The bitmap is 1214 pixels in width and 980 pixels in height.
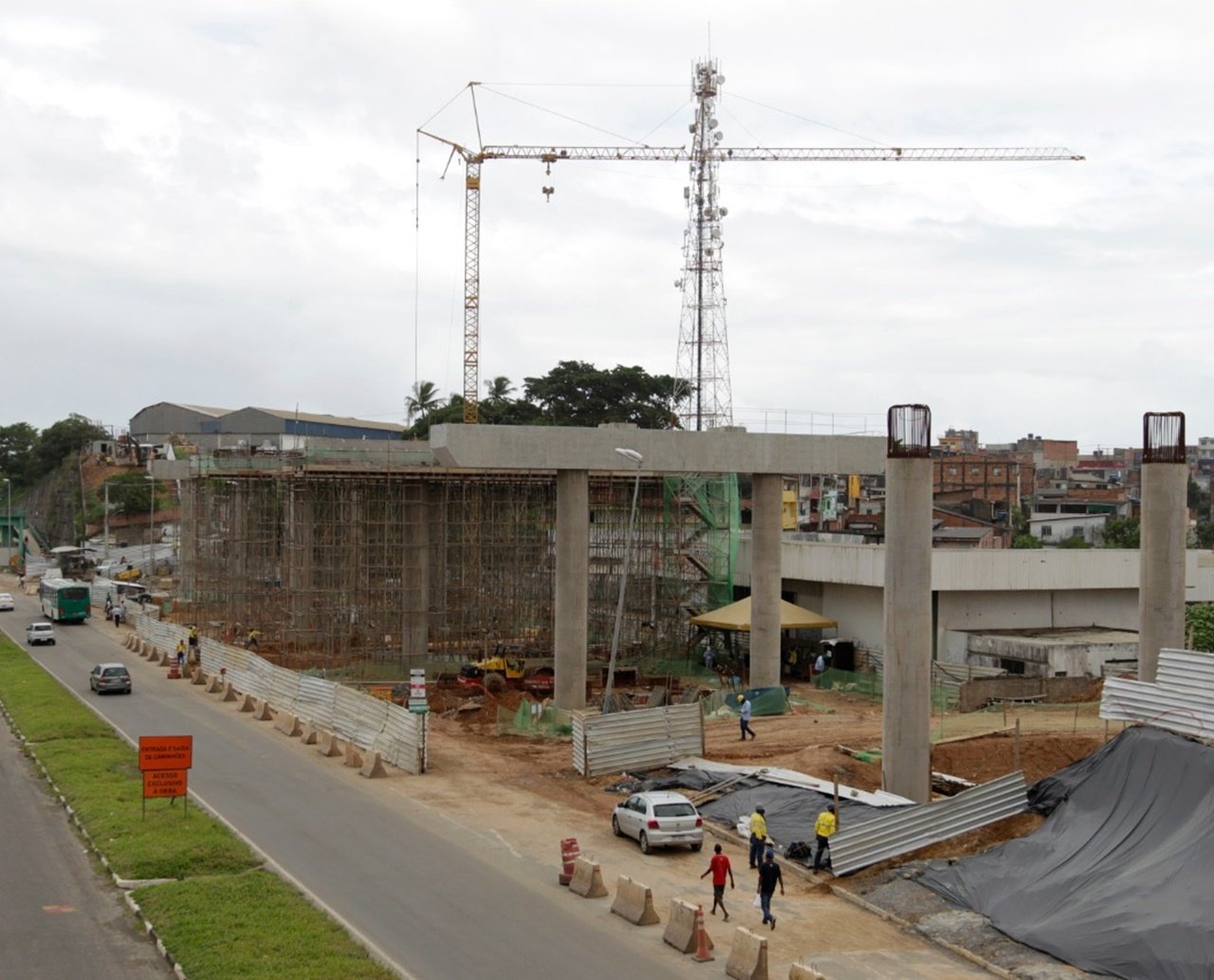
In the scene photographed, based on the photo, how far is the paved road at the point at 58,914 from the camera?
18.6 metres

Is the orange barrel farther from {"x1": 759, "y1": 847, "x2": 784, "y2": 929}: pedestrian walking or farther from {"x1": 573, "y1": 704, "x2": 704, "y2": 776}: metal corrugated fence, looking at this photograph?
{"x1": 573, "y1": 704, "x2": 704, "y2": 776}: metal corrugated fence

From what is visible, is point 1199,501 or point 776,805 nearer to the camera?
point 776,805

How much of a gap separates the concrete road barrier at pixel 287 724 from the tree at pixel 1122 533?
65.4m

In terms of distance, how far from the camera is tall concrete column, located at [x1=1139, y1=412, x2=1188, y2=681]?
31.5m

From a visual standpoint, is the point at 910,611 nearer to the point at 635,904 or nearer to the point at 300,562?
the point at 635,904

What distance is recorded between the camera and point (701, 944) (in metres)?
19.8

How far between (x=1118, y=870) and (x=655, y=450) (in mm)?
28050

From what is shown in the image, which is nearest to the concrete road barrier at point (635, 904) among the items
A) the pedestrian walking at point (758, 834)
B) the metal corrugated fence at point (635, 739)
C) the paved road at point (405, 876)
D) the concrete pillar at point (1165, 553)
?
the paved road at point (405, 876)

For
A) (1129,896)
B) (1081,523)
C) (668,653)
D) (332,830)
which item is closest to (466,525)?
(668,653)

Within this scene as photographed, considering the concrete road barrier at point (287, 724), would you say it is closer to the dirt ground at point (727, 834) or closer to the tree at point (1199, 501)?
the dirt ground at point (727, 834)

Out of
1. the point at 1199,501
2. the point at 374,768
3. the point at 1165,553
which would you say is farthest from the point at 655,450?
the point at 1199,501

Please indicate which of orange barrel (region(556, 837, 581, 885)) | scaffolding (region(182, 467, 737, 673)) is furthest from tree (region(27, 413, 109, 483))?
orange barrel (region(556, 837, 581, 885))

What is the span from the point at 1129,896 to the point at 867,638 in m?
38.5

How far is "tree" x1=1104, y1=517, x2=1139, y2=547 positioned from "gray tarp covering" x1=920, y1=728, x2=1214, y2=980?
69.9m
